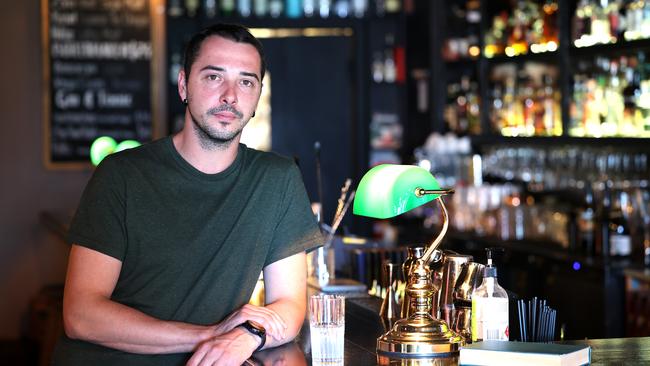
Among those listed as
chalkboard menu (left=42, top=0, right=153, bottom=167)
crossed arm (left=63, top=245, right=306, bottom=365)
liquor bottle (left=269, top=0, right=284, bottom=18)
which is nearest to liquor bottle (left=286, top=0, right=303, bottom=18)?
liquor bottle (left=269, top=0, right=284, bottom=18)

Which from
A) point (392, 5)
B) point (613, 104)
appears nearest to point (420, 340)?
point (613, 104)

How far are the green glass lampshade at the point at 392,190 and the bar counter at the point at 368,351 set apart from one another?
0.99 ft

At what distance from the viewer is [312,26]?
7.29 m

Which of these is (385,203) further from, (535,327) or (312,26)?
(312,26)

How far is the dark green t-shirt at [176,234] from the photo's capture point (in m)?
2.39

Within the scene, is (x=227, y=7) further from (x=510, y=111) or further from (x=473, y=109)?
(x=510, y=111)

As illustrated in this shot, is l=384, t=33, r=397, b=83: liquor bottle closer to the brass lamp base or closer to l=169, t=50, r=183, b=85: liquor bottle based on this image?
l=169, t=50, r=183, b=85: liquor bottle

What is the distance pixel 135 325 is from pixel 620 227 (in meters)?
2.95

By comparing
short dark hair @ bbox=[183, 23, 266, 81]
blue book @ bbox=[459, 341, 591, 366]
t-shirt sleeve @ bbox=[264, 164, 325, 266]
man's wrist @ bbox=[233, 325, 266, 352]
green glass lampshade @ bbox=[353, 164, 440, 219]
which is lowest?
man's wrist @ bbox=[233, 325, 266, 352]

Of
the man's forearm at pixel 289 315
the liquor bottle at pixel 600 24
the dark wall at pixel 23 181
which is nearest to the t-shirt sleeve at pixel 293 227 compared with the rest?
the man's forearm at pixel 289 315

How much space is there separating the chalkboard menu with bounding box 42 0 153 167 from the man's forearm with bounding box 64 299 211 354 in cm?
475

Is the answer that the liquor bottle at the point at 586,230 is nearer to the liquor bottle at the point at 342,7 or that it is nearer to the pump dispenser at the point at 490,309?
the pump dispenser at the point at 490,309

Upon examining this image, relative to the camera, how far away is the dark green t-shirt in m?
2.39

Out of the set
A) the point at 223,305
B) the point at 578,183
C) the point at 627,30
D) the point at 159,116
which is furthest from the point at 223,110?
the point at 159,116
